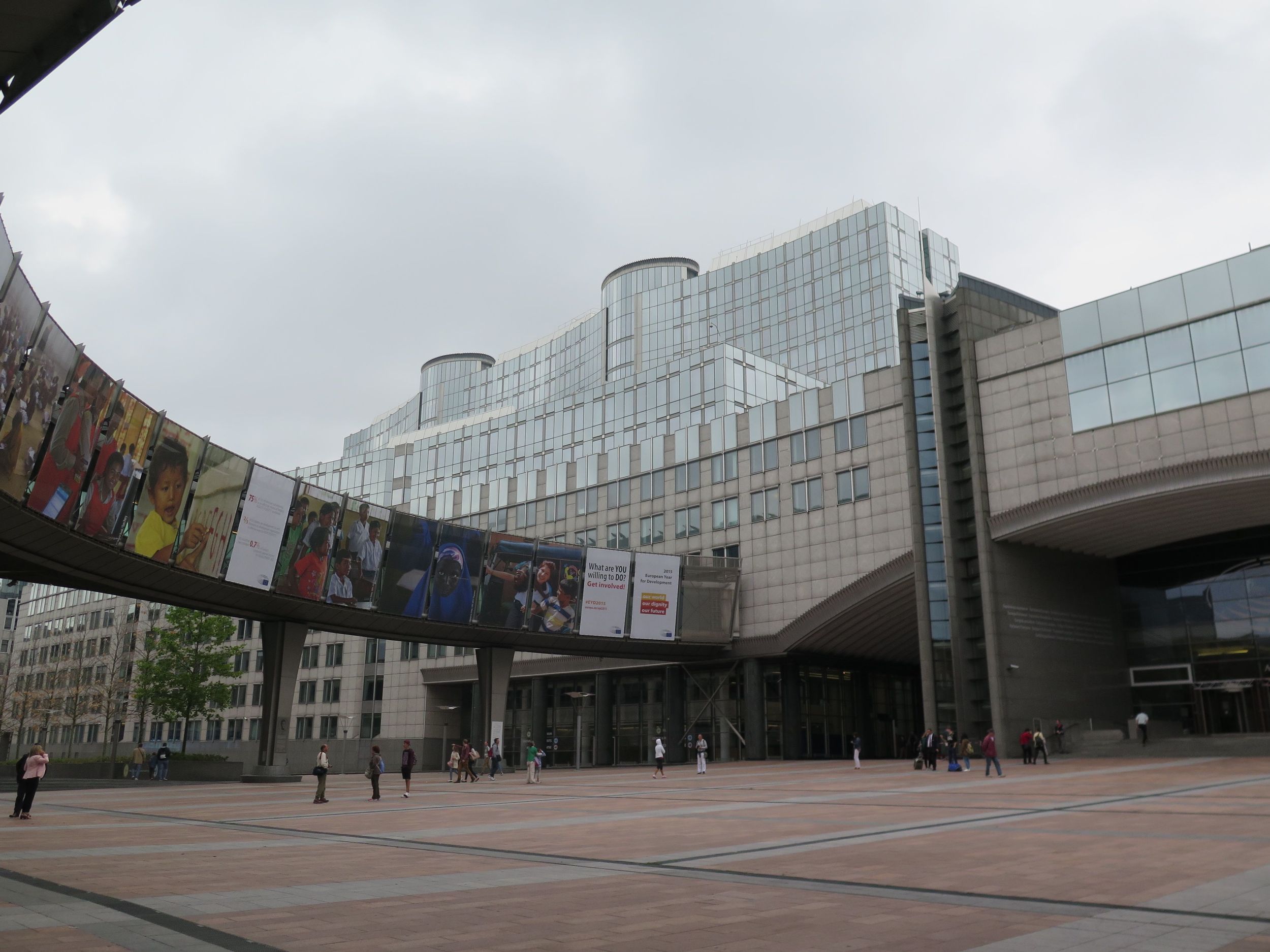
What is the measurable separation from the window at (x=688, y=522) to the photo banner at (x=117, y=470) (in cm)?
3961

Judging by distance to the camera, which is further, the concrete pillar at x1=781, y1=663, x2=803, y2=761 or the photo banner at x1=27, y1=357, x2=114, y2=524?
the concrete pillar at x1=781, y1=663, x2=803, y2=761

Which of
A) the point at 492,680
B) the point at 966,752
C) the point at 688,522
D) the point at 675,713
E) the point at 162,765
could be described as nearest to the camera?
the point at 966,752

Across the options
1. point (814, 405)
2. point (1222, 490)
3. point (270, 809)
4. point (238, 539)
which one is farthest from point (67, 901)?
point (814, 405)

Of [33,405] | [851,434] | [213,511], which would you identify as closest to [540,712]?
[851,434]

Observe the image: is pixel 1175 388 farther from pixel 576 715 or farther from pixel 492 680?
pixel 576 715

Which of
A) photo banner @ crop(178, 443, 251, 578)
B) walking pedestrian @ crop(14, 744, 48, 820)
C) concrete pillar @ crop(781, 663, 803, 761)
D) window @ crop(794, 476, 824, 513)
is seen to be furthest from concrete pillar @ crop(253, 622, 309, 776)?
window @ crop(794, 476, 824, 513)

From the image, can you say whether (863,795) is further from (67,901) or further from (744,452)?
(744,452)

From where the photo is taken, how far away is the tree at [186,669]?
60.1m

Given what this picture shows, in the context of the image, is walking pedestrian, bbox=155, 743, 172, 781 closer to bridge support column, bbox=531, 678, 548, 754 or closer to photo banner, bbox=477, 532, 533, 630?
photo banner, bbox=477, 532, 533, 630

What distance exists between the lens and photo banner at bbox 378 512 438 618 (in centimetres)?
4722

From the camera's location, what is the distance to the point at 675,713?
66000 millimetres

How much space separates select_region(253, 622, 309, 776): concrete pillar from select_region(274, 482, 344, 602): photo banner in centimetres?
364

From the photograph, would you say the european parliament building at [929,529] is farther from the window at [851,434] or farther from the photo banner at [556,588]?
the photo banner at [556,588]

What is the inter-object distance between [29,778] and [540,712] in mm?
54339
